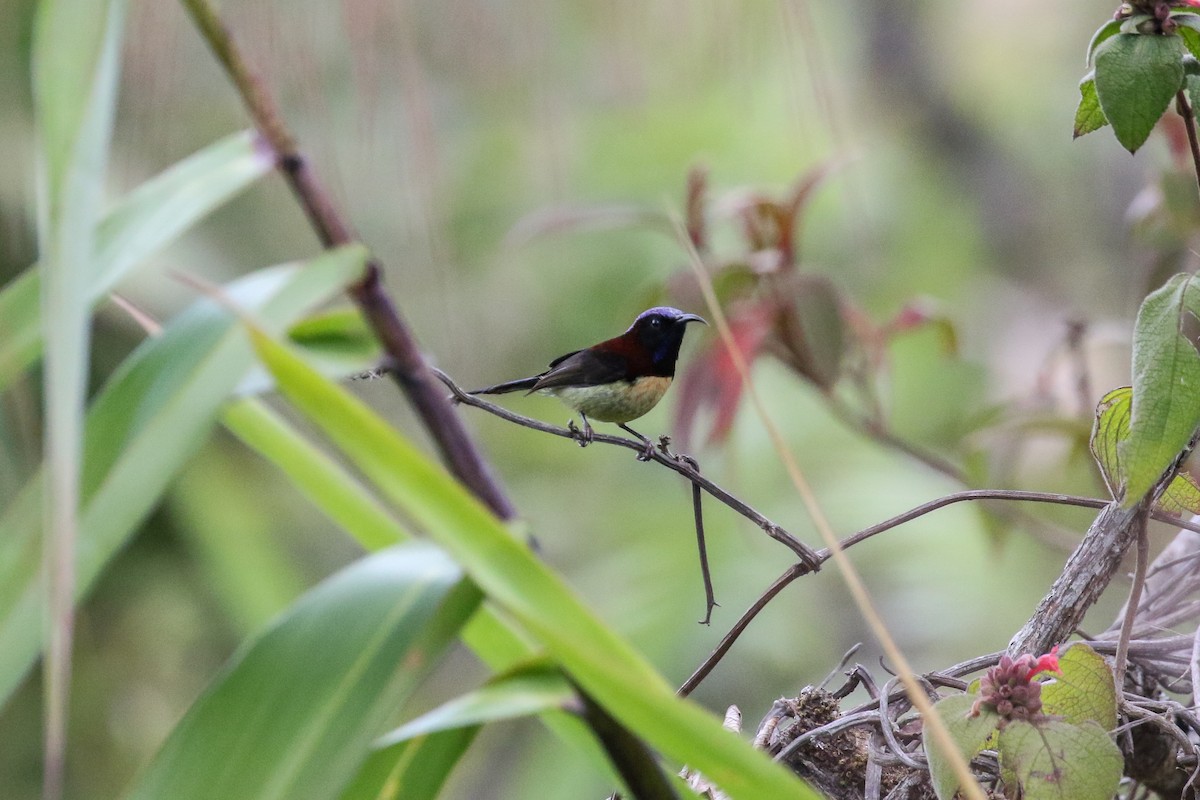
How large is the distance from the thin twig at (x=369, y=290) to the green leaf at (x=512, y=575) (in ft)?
0.12

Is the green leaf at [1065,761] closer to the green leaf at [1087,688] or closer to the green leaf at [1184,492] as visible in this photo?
the green leaf at [1087,688]

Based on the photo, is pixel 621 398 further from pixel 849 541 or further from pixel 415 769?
pixel 415 769

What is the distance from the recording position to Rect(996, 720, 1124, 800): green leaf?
1.68 ft

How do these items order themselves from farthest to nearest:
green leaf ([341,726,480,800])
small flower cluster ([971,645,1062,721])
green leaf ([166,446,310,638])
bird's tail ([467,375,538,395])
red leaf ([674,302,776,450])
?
green leaf ([166,446,310,638]) → red leaf ([674,302,776,450]) → bird's tail ([467,375,538,395]) → small flower cluster ([971,645,1062,721]) → green leaf ([341,726,480,800])

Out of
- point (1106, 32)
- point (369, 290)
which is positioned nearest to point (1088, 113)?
point (1106, 32)

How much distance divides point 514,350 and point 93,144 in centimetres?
302

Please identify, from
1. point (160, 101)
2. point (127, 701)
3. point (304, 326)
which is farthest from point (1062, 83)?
point (304, 326)

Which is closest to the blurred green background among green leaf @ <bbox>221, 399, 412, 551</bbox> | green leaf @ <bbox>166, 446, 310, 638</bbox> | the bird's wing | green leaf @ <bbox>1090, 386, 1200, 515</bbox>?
green leaf @ <bbox>166, 446, 310, 638</bbox>

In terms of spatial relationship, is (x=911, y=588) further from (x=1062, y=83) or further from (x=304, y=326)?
(x=304, y=326)

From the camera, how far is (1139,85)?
21.2 inches

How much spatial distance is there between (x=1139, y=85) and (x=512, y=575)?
0.40 metres

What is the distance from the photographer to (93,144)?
380 mm

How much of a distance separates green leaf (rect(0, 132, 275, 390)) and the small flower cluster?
412 millimetres

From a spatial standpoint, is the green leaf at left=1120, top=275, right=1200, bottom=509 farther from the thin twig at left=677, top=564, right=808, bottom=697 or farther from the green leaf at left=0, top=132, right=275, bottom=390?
the green leaf at left=0, top=132, right=275, bottom=390
